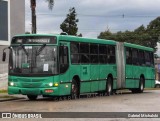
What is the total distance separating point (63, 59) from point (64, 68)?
0.41 m

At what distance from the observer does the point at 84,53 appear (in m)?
25.2

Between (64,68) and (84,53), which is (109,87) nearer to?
(84,53)

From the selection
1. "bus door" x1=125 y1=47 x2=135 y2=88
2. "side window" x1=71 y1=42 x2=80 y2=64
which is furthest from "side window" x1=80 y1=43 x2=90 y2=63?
"bus door" x1=125 y1=47 x2=135 y2=88

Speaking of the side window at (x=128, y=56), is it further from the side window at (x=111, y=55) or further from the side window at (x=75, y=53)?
the side window at (x=75, y=53)

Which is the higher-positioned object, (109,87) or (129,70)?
(129,70)

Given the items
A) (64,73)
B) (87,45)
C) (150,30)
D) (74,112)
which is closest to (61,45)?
(64,73)

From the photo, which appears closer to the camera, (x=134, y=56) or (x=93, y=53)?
(x=93, y=53)

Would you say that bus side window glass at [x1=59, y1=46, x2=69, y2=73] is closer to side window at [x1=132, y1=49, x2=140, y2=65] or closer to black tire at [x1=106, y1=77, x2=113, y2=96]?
black tire at [x1=106, y1=77, x2=113, y2=96]

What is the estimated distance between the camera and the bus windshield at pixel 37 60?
22391mm

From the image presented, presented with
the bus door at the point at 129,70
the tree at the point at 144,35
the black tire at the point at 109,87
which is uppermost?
the tree at the point at 144,35

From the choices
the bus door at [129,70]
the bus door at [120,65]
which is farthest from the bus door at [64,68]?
the bus door at [129,70]

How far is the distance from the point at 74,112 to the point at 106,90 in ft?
38.8

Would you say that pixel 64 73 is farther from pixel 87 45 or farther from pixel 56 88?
pixel 87 45

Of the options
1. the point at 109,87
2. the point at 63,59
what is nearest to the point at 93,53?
the point at 109,87
